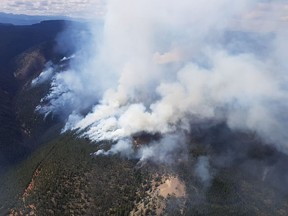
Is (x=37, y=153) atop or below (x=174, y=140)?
below

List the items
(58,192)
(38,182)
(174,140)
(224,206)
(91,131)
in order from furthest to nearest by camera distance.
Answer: (91,131) < (174,140) < (38,182) < (58,192) < (224,206)

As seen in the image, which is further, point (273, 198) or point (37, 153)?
point (37, 153)

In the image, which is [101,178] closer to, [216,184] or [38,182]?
[38,182]

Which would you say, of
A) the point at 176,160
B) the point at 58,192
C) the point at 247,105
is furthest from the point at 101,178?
the point at 247,105

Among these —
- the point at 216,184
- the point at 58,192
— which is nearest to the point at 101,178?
the point at 58,192

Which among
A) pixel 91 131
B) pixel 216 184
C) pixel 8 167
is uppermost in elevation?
pixel 216 184

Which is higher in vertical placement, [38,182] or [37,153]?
[38,182]

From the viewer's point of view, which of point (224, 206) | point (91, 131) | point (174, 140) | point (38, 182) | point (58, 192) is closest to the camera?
point (224, 206)

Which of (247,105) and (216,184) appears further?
(247,105)

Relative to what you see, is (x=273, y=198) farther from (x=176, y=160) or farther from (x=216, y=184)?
(x=176, y=160)
